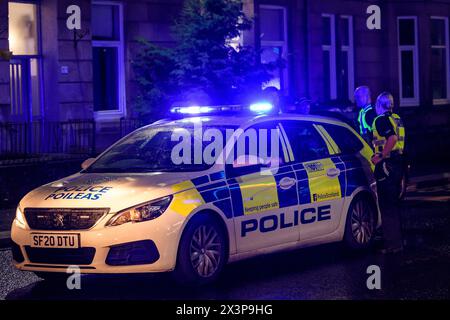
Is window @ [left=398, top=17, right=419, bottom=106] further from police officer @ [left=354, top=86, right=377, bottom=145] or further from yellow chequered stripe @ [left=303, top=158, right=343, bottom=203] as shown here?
yellow chequered stripe @ [left=303, top=158, right=343, bottom=203]

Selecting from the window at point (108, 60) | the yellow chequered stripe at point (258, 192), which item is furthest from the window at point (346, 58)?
the yellow chequered stripe at point (258, 192)

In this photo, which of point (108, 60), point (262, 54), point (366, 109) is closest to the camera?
point (366, 109)

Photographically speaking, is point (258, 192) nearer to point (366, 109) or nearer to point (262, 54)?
Answer: point (366, 109)

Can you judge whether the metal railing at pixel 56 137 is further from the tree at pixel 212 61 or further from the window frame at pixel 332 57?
the window frame at pixel 332 57

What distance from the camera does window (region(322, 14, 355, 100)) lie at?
2664cm

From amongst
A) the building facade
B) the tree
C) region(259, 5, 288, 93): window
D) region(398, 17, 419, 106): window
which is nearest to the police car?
the building facade

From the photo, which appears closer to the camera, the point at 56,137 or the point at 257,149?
the point at 257,149

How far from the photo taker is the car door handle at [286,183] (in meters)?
9.74

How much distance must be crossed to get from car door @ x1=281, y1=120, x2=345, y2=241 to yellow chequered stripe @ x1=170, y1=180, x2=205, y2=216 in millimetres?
1456

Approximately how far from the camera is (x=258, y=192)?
9.47 metres

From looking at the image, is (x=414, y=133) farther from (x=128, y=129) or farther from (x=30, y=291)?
(x=30, y=291)

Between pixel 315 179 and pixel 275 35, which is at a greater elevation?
pixel 275 35

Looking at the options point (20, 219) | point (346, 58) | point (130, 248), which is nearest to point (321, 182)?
point (130, 248)

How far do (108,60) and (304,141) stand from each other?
34.4 feet
